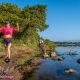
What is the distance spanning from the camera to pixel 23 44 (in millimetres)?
54031

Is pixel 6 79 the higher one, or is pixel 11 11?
pixel 11 11

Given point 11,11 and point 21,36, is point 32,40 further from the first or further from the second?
point 11,11

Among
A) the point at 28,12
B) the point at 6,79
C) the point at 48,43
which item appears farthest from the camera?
the point at 48,43

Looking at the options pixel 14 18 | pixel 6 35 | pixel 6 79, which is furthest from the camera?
pixel 14 18

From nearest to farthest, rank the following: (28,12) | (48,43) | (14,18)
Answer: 1. (14,18)
2. (28,12)
3. (48,43)

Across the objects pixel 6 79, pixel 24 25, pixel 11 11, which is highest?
pixel 11 11

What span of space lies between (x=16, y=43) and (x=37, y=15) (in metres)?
11.9

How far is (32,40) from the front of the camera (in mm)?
60688

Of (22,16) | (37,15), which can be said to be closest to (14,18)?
(22,16)

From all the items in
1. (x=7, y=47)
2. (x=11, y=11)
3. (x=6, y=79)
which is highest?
(x=11, y=11)

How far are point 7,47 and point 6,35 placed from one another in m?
0.99

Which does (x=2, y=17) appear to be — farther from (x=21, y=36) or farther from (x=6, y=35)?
(x=6, y=35)

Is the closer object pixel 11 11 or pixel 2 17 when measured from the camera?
pixel 2 17

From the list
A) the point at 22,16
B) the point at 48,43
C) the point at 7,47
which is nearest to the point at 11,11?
the point at 22,16
